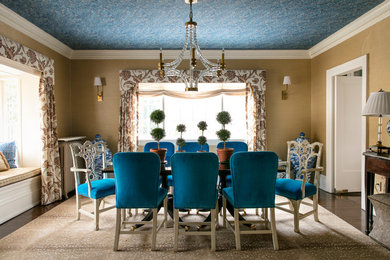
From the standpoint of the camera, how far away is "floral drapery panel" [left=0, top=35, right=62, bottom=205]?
390 cm

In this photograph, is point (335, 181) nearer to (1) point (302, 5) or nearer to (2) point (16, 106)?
(1) point (302, 5)

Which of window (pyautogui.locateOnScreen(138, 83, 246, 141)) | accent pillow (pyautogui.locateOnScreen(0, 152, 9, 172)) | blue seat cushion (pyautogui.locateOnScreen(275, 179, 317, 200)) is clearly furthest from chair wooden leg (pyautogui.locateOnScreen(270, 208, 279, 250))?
accent pillow (pyautogui.locateOnScreen(0, 152, 9, 172))

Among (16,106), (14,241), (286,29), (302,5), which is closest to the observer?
(14,241)

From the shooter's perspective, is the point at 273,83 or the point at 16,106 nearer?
the point at 16,106

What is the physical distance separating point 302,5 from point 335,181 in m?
2.98

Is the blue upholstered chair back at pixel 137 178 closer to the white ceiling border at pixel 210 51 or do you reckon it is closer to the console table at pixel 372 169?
the console table at pixel 372 169

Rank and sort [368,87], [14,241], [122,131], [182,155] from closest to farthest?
1. [182,155]
2. [14,241]
3. [368,87]
4. [122,131]

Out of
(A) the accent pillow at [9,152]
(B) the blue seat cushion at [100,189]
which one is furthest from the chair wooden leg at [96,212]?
(A) the accent pillow at [9,152]

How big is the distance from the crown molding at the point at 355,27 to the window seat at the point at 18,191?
202 inches

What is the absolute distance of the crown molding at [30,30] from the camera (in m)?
3.21

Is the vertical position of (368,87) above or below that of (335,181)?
above

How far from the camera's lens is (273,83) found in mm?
5266

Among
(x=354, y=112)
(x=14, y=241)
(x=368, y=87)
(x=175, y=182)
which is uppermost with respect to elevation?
(x=368, y=87)

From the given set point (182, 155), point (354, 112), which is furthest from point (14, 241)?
point (354, 112)
